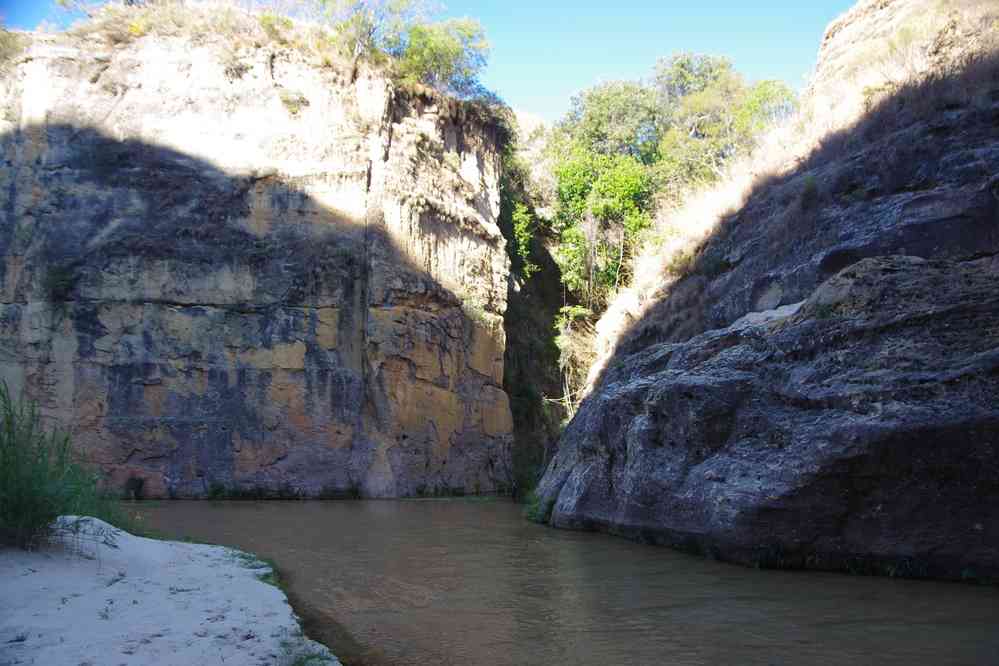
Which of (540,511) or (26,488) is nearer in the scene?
(26,488)

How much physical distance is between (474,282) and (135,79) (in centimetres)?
944

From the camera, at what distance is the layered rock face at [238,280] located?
15562 millimetres

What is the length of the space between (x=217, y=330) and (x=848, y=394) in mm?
13631

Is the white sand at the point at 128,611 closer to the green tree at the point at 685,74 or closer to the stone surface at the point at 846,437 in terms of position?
the stone surface at the point at 846,437

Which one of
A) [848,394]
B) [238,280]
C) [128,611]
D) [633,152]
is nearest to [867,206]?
[848,394]

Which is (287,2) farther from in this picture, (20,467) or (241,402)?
(20,467)

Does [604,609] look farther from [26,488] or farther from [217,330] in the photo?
[217,330]

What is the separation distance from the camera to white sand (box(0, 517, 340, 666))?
3156 mm

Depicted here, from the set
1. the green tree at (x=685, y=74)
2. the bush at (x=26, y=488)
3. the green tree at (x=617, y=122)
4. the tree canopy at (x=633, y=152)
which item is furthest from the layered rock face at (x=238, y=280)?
the green tree at (x=685, y=74)

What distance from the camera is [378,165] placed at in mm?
17703

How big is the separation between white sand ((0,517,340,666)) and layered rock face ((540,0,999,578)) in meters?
3.82

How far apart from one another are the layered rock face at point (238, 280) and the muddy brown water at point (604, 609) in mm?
8692

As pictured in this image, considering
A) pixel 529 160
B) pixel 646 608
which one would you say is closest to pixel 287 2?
pixel 529 160

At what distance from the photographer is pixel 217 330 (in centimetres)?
1606
